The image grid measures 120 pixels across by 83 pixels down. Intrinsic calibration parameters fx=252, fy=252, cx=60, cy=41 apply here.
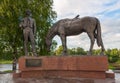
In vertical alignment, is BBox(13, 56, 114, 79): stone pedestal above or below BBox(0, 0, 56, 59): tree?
below

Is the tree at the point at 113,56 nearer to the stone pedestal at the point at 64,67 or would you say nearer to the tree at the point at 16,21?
the tree at the point at 16,21

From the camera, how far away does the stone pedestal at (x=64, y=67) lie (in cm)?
1138

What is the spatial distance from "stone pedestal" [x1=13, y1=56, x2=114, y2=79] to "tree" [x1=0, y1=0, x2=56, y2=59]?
7.76 m

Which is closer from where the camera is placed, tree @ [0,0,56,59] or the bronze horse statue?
the bronze horse statue

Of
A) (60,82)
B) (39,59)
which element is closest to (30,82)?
(60,82)

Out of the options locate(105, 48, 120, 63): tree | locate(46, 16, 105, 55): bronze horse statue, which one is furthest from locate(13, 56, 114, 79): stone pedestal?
locate(105, 48, 120, 63): tree

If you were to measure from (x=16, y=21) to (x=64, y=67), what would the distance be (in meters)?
10.4

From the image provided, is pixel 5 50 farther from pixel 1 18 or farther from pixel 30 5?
pixel 30 5

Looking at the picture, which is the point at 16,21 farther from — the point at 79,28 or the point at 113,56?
the point at 113,56

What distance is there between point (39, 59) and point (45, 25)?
1055 centimetres

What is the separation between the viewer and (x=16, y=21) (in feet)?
69.1

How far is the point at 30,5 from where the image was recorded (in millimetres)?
21906

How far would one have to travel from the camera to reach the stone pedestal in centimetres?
1138

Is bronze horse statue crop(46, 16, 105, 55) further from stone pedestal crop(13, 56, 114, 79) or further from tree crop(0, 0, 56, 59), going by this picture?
tree crop(0, 0, 56, 59)
